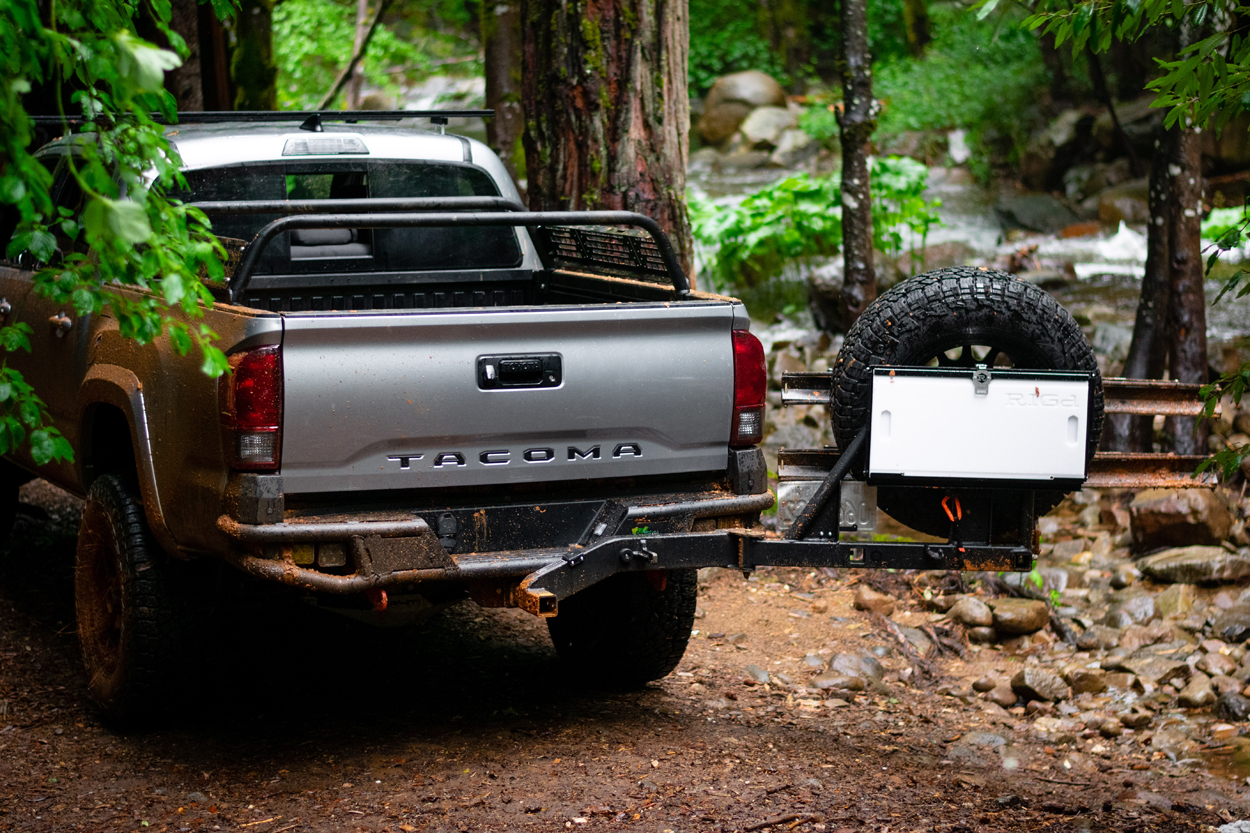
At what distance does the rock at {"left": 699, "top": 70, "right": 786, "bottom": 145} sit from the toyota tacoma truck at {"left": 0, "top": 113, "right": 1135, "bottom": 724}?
18599 millimetres

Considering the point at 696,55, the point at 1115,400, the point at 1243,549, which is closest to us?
the point at 1115,400

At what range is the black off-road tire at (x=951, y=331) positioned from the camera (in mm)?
4422

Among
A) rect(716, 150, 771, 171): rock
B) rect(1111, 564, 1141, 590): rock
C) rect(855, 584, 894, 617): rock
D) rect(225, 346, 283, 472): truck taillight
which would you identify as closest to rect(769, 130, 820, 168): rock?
rect(716, 150, 771, 171): rock

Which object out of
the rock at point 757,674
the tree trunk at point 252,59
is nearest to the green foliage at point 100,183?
the rock at point 757,674

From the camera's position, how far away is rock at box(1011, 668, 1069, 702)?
5426mm

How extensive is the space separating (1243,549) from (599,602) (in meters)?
4.30

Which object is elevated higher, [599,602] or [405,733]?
[599,602]

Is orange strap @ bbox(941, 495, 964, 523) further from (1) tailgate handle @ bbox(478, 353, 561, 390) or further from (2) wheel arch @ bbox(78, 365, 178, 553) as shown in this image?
(2) wheel arch @ bbox(78, 365, 178, 553)

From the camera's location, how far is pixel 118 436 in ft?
15.0

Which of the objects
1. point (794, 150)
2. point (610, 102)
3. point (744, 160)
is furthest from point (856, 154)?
point (744, 160)

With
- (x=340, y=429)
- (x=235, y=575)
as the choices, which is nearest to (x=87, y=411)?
(x=235, y=575)

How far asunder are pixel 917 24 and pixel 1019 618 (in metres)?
22.0

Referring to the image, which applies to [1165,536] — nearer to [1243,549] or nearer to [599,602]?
[1243,549]

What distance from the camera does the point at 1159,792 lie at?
14.2 ft
